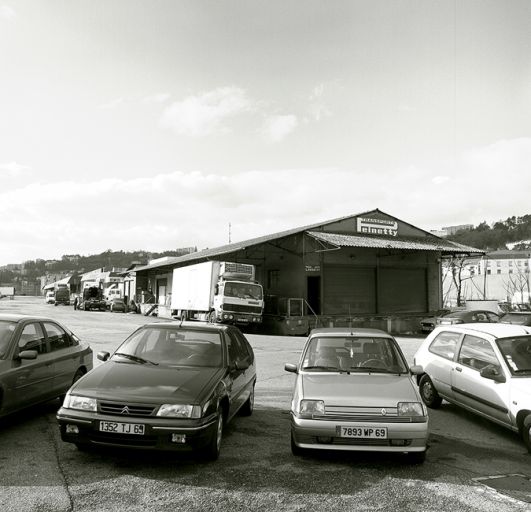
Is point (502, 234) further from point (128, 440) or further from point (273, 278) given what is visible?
point (128, 440)

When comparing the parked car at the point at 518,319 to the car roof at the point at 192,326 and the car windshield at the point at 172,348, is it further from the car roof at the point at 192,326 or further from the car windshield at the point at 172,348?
the car windshield at the point at 172,348

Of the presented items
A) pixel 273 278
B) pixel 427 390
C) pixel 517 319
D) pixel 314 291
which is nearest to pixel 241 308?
pixel 314 291

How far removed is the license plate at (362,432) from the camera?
501 cm

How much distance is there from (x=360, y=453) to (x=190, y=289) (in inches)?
→ 959

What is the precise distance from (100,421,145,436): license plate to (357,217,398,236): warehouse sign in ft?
94.6

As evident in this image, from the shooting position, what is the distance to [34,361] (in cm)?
668

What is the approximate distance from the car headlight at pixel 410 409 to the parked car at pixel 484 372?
1.50 metres

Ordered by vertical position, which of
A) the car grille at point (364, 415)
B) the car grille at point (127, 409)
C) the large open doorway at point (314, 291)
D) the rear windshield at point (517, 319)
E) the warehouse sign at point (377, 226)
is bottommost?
the car grille at point (364, 415)

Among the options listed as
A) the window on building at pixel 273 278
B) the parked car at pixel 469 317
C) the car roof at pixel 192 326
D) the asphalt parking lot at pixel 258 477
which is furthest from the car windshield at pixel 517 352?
the window on building at pixel 273 278

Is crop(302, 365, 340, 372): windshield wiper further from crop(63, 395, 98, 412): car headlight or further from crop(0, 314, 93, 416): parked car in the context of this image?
crop(0, 314, 93, 416): parked car

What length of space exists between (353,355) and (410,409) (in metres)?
1.32

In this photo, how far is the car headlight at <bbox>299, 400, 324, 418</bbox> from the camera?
204 inches

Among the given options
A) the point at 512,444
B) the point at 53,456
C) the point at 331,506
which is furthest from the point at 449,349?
the point at 53,456

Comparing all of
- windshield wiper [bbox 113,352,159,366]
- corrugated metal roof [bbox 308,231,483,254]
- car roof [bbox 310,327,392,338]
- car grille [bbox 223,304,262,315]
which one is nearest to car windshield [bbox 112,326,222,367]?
windshield wiper [bbox 113,352,159,366]
